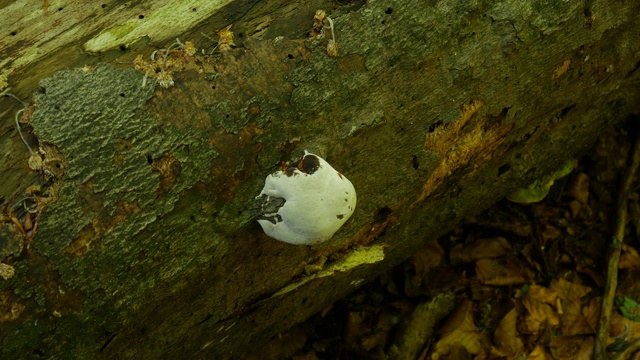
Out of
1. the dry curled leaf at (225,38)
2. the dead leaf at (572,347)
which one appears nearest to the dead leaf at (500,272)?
the dead leaf at (572,347)

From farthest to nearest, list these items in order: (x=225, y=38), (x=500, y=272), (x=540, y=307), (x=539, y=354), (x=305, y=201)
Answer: (x=500, y=272)
(x=540, y=307)
(x=539, y=354)
(x=225, y=38)
(x=305, y=201)

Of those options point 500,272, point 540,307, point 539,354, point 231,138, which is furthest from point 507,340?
point 231,138

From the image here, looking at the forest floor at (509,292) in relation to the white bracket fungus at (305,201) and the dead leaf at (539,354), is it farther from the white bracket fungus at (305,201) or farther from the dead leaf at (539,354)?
the white bracket fungus at (305,201)

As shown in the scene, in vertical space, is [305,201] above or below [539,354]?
above

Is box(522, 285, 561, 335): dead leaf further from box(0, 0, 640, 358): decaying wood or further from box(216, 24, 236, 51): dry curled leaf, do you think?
box(216, 24, 236, 51): dry curled leaf

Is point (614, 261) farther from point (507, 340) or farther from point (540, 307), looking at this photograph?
point (507, 340)

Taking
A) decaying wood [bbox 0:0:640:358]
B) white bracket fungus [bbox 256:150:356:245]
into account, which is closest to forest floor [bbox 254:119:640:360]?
decaying wood [bbox 0:0:640:358]
